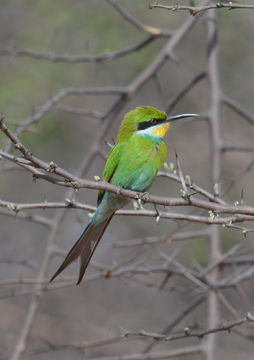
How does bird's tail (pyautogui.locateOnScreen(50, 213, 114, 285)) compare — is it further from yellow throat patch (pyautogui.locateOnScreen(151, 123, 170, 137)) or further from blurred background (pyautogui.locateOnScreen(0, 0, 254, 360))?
blurred background (pyautogui.locateOnScreen(0, 0, 254, 360))

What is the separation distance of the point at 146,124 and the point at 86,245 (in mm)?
740

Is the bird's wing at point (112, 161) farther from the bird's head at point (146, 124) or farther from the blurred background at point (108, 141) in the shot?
the blurred background at point (108, 141)

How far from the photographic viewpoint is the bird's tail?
2674 millimetres

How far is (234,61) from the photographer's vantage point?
583 centimetres

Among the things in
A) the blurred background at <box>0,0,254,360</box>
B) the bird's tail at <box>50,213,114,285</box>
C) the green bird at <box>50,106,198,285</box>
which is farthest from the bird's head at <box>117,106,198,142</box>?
the blurred background at <box>0,0,254,360</box>

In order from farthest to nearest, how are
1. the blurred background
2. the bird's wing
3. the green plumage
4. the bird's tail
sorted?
the blurred background, the bird's wing, the green plumage, the bird's tail

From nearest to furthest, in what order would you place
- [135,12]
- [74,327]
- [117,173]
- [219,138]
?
[117,173], [219,138], [74,327], [135,12]

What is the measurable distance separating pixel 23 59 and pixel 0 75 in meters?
0.45

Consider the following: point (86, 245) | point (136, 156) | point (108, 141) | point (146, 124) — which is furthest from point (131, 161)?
point (108, 141)

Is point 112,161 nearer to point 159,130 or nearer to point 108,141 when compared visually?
point 159,130

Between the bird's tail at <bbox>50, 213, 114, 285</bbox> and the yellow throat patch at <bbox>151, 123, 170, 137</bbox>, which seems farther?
the yellow throat patch at <bbox>151, 123, 170, 137</bbox>

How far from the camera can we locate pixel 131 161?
323cm

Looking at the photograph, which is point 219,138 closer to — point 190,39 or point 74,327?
point 74,327

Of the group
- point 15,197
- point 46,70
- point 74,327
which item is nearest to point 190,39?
point 46,70
